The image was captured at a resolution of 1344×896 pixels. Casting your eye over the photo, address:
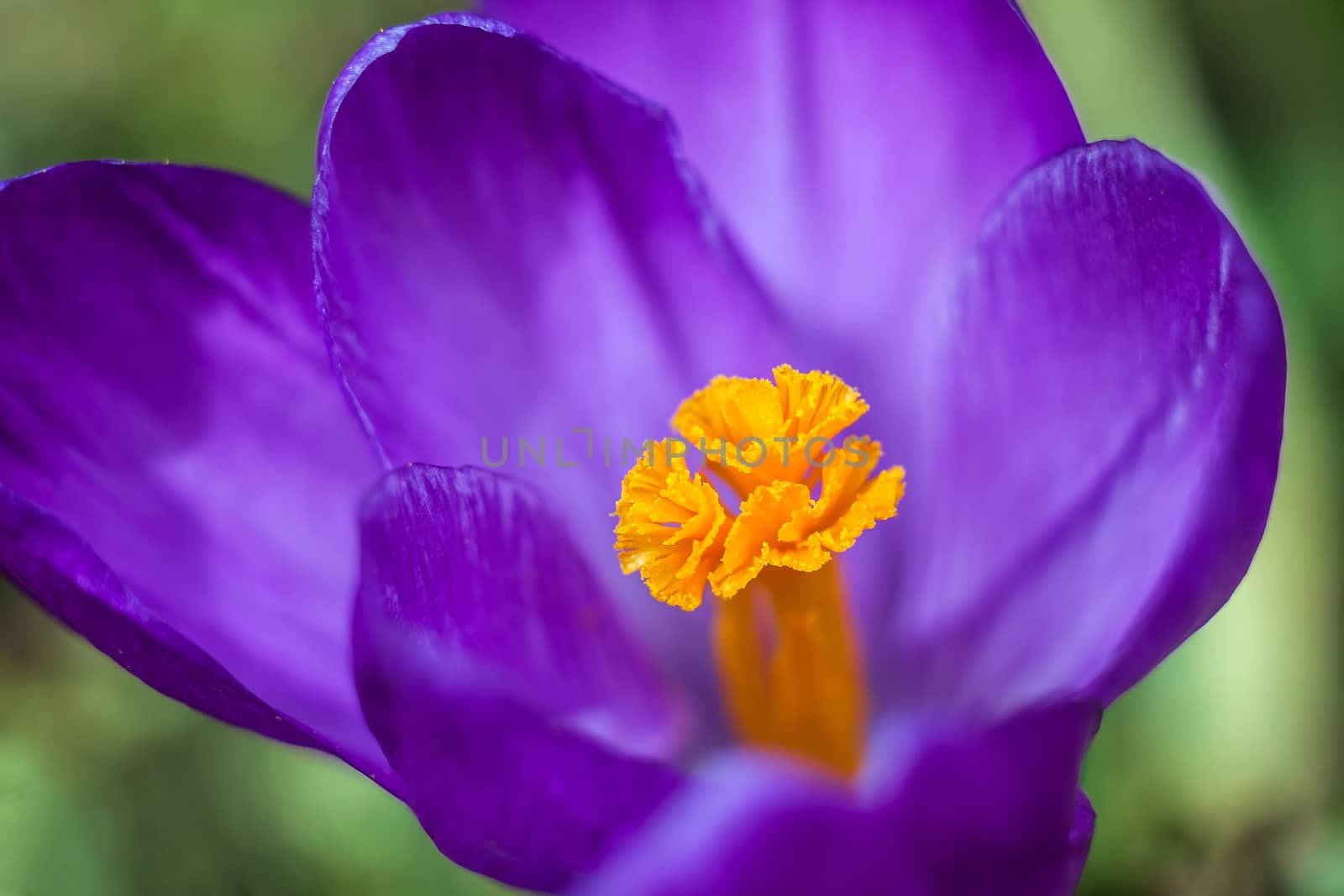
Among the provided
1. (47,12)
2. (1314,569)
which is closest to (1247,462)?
(1314,569)

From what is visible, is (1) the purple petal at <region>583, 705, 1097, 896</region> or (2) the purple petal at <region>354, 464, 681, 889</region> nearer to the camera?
(1) the purple petal at <region>583, 705, 1097, 896</region>

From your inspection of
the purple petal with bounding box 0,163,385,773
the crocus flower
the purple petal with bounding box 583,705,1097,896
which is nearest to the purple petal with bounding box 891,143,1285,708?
the crocus flower

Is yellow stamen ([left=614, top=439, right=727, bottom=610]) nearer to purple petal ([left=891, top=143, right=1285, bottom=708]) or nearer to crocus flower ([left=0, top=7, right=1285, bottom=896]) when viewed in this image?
crocus flower ([left=0, top=7, right=1285, bottom=896])

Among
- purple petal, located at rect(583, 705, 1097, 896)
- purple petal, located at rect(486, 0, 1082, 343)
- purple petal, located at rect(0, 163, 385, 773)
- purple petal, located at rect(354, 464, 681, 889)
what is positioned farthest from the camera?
purple petal, located at rect(486, 0, 1082, 343)

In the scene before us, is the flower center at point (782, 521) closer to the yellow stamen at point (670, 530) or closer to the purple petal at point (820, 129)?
the yellow stamen at point (670, 530)

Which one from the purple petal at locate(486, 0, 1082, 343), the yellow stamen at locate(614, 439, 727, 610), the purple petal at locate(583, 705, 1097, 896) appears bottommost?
the yellow stamen at locate(614, 439, 727, 610)

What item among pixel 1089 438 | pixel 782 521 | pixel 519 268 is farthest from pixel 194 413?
pixel 1089 438
